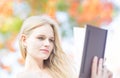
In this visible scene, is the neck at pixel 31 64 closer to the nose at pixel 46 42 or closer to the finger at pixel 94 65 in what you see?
the nose at pixel 46 42

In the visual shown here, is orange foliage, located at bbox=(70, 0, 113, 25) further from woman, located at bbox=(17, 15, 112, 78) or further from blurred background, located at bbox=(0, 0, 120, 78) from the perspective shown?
woman, located at bbox=(17, 15, 112, 78)

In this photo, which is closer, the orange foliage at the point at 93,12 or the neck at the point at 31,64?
the neck at the point at 31,64

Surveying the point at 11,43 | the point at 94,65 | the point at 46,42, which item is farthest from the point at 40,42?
the point at 94,65

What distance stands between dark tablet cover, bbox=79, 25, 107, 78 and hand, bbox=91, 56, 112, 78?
2cm

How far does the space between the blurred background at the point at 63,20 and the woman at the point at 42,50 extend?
0.04 meters

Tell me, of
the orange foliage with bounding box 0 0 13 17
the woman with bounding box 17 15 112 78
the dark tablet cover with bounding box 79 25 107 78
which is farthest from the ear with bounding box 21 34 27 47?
the dark tablet cover with bounding box 79 25 107 78

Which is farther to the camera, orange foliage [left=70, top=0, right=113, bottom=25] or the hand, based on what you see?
orange foliage [left=70, top=0, right=113, bottom=25]

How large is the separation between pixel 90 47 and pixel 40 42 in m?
0.21

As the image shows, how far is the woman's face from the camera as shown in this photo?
127cm

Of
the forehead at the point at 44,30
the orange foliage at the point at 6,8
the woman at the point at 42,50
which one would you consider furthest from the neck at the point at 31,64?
the orange foliage at the point at 6,8

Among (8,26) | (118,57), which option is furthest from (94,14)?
(8,26)

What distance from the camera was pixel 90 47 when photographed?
1.28 m

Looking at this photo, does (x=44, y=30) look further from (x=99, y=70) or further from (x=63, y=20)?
(x=99, y=70)

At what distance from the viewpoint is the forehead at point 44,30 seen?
4.18 feet
